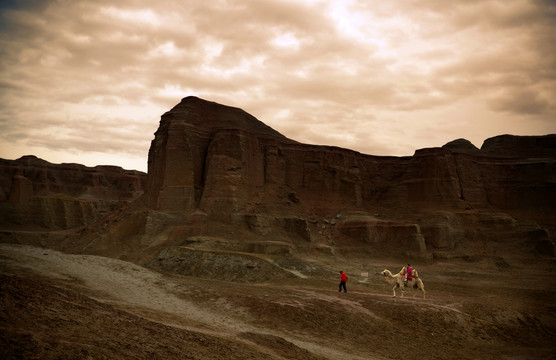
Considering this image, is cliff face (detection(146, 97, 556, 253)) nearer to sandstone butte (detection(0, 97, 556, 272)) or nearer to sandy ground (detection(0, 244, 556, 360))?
sandstone butte (detection(0, 97, 556, 272))

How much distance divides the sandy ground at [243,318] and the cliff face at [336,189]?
18.0 m

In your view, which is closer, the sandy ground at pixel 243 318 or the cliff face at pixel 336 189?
the sandy ground at pixel 243 318

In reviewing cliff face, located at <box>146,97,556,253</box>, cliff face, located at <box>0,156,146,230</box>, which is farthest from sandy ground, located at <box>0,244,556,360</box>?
cliff face, located at <box>0,156,146,230</box>

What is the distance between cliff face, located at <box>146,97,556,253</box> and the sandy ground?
59.2ft

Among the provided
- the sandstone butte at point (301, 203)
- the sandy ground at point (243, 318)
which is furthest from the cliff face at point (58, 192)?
the sandy ground at point (243, 318)

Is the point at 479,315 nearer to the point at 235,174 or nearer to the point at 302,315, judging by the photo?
the point at 302,315

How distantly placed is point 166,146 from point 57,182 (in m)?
88.7

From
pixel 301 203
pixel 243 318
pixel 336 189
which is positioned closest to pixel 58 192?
pixel 301 203

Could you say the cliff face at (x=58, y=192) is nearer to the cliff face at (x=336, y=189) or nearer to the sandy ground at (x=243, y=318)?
the cliff face at (x=336, y=189)

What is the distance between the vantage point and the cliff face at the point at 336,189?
53.6 metres

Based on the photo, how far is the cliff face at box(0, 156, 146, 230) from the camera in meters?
77.7

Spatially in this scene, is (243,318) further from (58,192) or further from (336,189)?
(58,192)

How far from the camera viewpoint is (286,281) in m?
35.7

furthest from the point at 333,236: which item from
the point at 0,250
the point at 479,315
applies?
the point at 0,250
